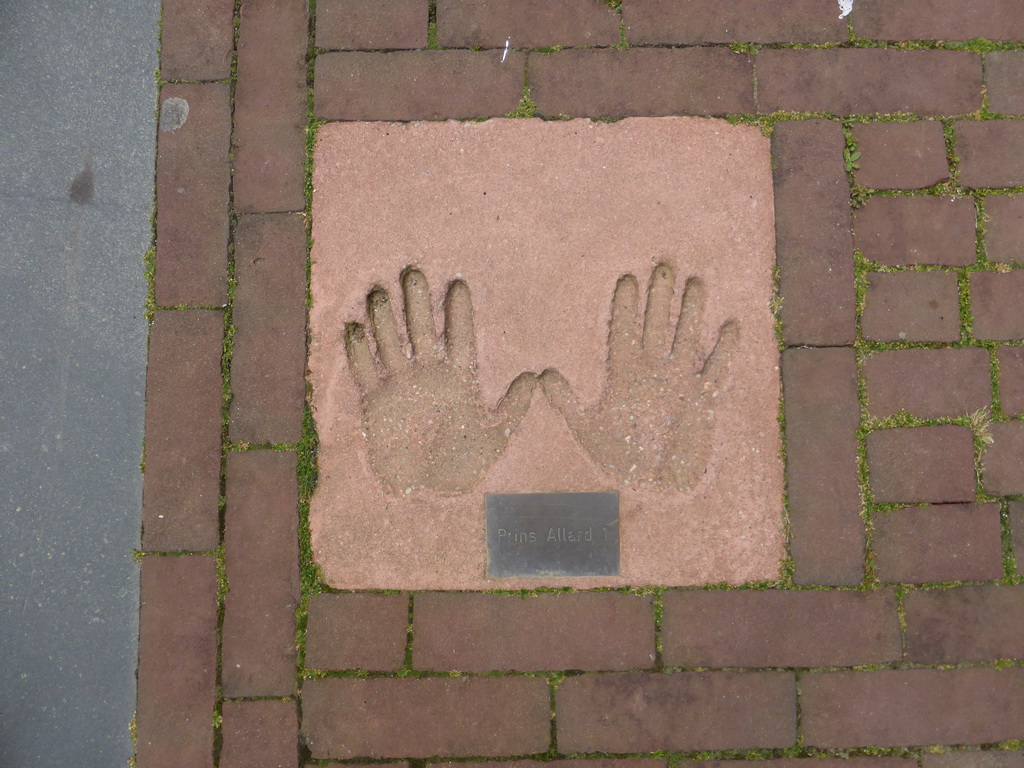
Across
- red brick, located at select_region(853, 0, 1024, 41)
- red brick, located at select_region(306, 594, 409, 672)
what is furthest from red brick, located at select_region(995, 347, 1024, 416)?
red brick, located at select_region(306, 594, 409, 672)

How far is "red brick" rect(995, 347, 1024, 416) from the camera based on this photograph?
222 cm

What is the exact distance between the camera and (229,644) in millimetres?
2182

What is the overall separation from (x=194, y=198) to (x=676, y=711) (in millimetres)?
2327

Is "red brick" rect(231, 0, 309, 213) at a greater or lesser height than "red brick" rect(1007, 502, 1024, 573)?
greater

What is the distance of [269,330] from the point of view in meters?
2.24

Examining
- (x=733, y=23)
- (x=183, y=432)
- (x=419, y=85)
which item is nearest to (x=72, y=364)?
(x=183, y=432)

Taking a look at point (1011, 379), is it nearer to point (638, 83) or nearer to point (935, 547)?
point (935, 547)

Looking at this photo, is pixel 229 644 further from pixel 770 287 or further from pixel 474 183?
pixel 770 287

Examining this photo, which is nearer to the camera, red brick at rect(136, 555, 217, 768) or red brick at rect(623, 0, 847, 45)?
red brick at rect(136, 555, 217, 768)

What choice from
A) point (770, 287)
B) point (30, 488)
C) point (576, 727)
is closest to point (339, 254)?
point (30, 488)

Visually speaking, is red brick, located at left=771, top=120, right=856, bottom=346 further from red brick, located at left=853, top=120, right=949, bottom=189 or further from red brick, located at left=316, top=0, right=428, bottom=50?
red brick, located at left=316, top=0, right=428, bottom=50

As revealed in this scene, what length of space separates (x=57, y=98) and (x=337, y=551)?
183 cm

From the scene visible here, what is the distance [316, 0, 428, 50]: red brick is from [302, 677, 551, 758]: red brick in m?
2.12

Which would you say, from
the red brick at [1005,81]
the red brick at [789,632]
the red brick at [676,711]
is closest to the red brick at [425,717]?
the red brick at [676,711]
